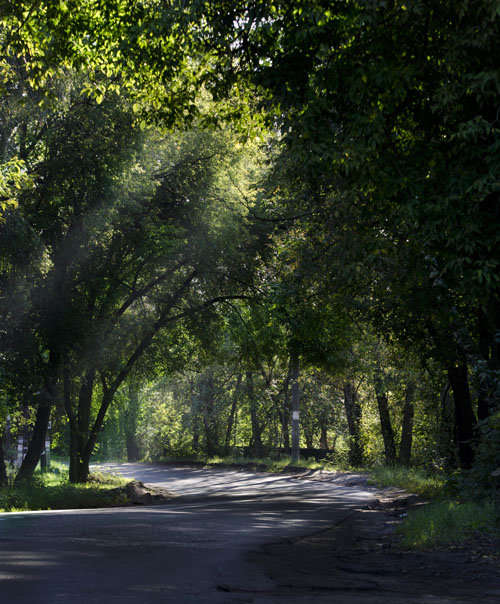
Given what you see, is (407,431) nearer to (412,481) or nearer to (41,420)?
(412,481)

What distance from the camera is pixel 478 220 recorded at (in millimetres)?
9883

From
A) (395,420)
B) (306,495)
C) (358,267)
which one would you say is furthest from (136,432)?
(358,267)

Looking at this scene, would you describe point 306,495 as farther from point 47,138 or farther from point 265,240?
point 47,138

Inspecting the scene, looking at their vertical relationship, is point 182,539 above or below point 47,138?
below

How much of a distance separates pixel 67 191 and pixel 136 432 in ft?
184

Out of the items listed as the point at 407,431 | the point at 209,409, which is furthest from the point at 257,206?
the point at 209,409

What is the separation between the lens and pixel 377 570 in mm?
7641

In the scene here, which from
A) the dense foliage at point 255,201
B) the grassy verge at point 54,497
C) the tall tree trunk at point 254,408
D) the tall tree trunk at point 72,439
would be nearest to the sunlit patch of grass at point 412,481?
the dense foliage at point 255,201

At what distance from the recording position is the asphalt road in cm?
564

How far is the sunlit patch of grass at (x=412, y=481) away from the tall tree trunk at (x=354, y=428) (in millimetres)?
8377

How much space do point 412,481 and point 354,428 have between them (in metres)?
15.7

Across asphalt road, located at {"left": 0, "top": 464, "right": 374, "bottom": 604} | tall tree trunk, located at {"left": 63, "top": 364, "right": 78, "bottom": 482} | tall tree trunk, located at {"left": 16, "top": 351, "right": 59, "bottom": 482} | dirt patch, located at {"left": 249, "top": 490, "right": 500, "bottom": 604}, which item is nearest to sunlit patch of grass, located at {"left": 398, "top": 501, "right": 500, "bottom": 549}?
dirt patch, located at {"left": 249, "top": 490, "right": 500, "bottom": 604}

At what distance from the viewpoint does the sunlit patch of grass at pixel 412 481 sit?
19.3 m

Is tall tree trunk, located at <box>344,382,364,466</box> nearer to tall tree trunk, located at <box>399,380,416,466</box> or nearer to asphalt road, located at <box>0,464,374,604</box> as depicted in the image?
tall tree trunk, located at <box>399,380,416,466</box>
